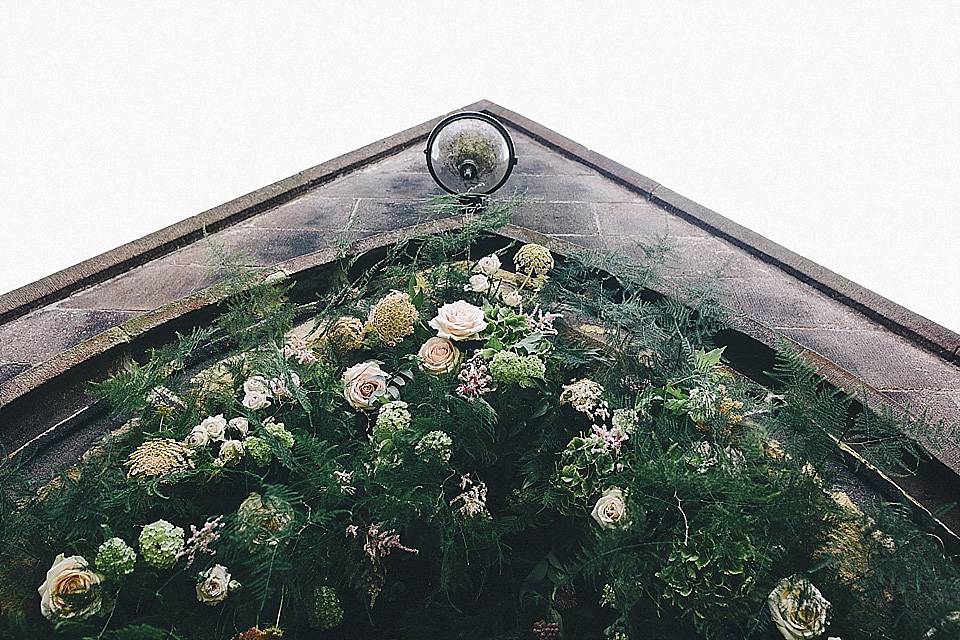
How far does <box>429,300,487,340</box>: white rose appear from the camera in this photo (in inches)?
102

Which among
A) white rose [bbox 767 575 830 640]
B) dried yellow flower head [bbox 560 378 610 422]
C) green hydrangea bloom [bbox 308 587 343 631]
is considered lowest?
white rose [bbox 767 575 830 640]

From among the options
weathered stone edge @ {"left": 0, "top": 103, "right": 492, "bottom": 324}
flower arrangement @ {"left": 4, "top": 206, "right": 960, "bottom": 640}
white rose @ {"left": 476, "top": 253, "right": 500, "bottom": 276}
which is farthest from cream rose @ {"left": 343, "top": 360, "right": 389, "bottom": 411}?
weathered stone edge @ {"left": 0, "top": 103, "right": 492, "bottom": 324}

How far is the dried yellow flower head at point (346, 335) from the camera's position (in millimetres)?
2695

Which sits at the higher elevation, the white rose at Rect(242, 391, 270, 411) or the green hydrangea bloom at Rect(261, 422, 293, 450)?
the white rose at Rect(242, 391, 270, 411)

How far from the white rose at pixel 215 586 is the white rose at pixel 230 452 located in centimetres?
33

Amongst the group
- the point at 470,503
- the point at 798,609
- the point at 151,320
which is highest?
the point at 151,320

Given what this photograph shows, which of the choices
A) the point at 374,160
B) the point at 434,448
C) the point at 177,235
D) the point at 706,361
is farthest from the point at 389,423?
the point at 374,160

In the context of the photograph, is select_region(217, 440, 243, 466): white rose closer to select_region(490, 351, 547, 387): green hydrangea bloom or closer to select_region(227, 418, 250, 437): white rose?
select_region(227, 418, 250, 437): white rose

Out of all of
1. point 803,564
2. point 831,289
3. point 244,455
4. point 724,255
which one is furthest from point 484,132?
point 803,564

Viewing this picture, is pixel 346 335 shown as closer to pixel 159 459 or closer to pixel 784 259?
pixel 159 459

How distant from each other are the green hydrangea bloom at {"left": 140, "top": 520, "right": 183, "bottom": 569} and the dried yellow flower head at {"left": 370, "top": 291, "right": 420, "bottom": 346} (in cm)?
89

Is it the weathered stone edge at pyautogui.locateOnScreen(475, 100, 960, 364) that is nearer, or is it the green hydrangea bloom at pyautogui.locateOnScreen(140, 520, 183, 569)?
the green hydrangea bloom at pyautogui.locateOnScreen(140, 520, 183, 569)

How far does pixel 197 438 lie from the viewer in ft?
7.66

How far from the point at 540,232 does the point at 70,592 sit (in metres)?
3.04
